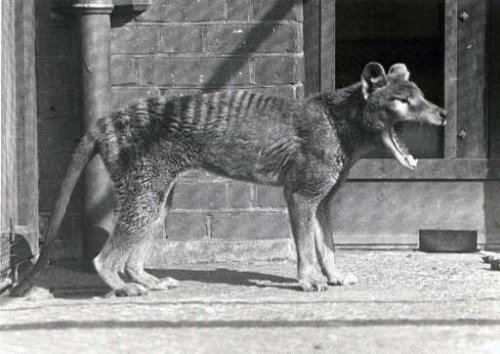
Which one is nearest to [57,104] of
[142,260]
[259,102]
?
[142,260]

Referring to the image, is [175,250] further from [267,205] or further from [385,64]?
[385,64]

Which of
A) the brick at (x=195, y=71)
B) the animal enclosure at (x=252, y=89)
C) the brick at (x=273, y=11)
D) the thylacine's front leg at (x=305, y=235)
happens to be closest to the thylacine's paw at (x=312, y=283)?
the thylacine's front leg at (x=305, y=235)

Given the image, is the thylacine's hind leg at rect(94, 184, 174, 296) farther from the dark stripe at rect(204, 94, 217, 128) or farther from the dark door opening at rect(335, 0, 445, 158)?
the dark door opening at rect(335, 0, 445, 158)

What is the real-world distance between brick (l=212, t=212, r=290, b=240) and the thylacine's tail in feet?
5.61

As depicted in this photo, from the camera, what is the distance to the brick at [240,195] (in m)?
8.66

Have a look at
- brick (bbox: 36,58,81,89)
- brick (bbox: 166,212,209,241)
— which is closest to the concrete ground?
brick (bbox: 166,212,209,241)

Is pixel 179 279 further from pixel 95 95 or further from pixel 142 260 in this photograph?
pixel 95 95

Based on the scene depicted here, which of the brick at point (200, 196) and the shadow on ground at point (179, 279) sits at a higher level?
the brick at point (200, 196)

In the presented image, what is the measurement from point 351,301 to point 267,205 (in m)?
2.09

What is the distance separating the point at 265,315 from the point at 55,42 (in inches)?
132

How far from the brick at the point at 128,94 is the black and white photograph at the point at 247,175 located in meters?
0.02

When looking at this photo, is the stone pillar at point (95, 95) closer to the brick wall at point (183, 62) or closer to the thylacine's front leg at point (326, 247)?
the brick wall at point (183, 62)

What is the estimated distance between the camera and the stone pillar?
8258 millimetres

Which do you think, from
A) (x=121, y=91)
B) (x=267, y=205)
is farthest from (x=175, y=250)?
(x=121, y=91)
